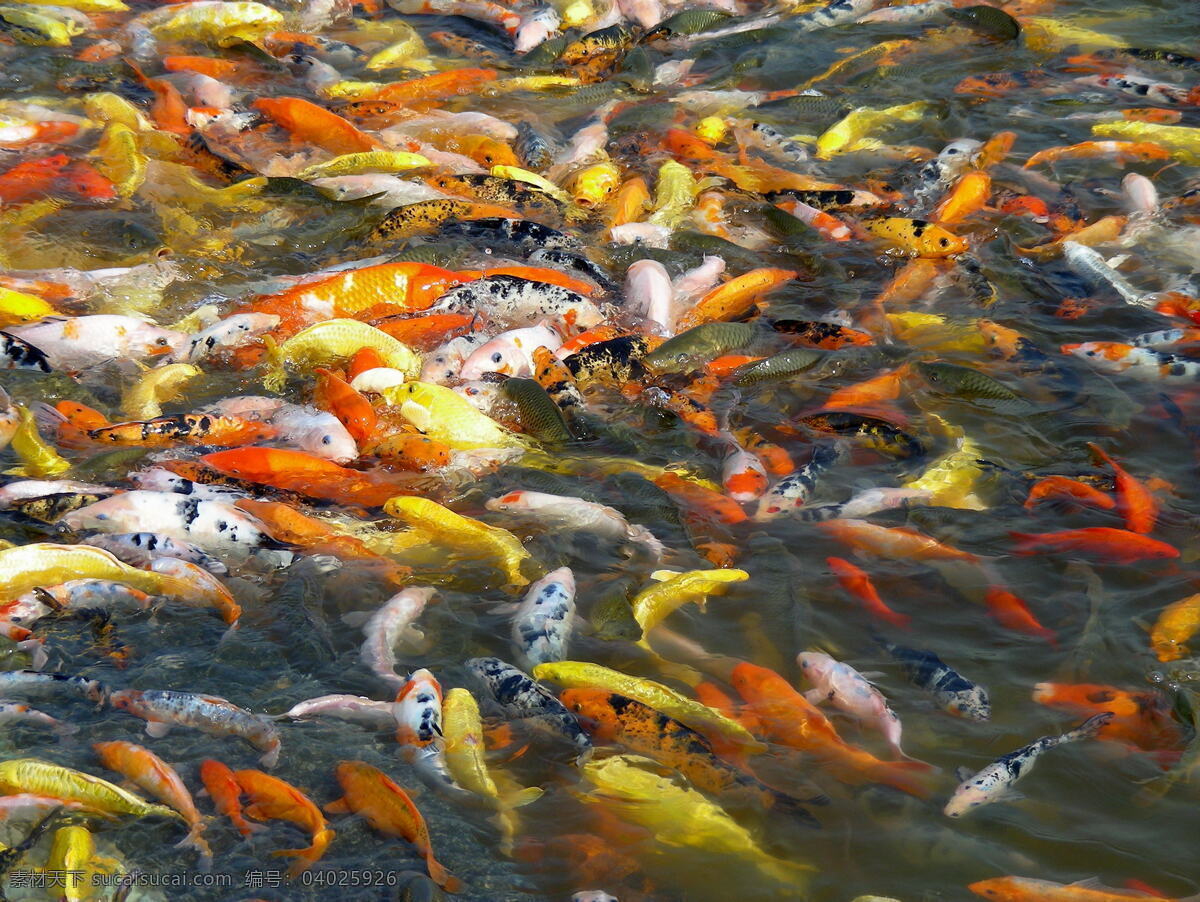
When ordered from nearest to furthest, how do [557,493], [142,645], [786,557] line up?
[142,645]
[786,557]
[557,493]

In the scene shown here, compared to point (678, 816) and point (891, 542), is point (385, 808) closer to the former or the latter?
point (678, 816)

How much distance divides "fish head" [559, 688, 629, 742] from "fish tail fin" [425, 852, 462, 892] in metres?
0.75

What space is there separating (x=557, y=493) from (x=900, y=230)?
3457 millimetres

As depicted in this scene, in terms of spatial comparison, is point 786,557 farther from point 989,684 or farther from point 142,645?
point 142,645

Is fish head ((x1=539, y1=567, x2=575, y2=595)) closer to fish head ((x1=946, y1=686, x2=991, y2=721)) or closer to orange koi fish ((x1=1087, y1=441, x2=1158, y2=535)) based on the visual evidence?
fish head ((x1=946, y1=686, x2=991, y2=721))

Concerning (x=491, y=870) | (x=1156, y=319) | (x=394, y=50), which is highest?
(x=394, y=50)

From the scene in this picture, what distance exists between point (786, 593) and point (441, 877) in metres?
1.96

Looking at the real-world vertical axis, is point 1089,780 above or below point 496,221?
below

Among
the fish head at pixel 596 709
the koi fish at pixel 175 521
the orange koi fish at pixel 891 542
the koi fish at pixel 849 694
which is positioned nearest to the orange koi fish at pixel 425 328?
the koi fish at pixel 175 521

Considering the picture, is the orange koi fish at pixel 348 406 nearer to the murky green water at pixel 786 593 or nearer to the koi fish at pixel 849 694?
the murky green water at pixel 786 593

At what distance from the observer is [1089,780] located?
359cm

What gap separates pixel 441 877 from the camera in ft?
10.2

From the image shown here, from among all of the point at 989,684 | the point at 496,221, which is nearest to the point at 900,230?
the point at 496,221

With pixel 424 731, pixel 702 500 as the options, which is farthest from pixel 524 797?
pixel 702 500
